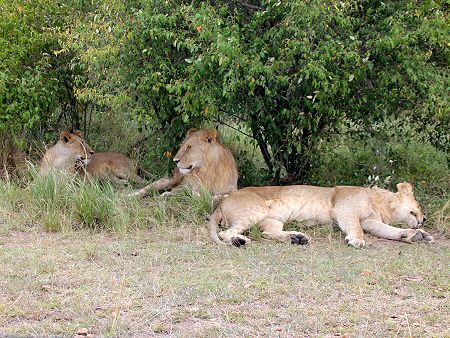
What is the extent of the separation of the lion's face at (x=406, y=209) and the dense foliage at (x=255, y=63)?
2.68 feet

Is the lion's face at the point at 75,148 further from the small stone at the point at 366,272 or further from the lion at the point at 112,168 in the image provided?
the small stone at the point at 366,272

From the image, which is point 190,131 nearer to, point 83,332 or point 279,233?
point 279,233

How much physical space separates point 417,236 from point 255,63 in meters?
2.07

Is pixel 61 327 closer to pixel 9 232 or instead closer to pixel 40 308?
pixel 40 308

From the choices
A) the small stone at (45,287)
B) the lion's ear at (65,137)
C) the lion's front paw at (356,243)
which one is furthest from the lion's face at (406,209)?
the lion's ear at (65,137)

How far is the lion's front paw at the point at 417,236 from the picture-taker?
22.0 feet

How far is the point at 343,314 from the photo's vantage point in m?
4.74

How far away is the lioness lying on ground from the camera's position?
877 centimetres

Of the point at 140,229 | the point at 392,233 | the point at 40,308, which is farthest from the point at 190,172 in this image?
the point at 40,308

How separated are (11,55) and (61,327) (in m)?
4.60

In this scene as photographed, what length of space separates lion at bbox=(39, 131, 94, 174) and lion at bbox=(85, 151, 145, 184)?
0.79 ft

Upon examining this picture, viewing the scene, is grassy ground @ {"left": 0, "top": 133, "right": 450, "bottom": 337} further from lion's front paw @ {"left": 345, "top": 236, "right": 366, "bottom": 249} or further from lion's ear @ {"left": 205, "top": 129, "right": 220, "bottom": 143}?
lion's ear @ {"left": 205, "top": 129, "right": 220, "bottom": 143}

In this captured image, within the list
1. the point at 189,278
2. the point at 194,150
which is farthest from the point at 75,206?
the point at 189,278

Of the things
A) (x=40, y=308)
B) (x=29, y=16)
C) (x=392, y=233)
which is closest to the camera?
(x=40, y=308)
